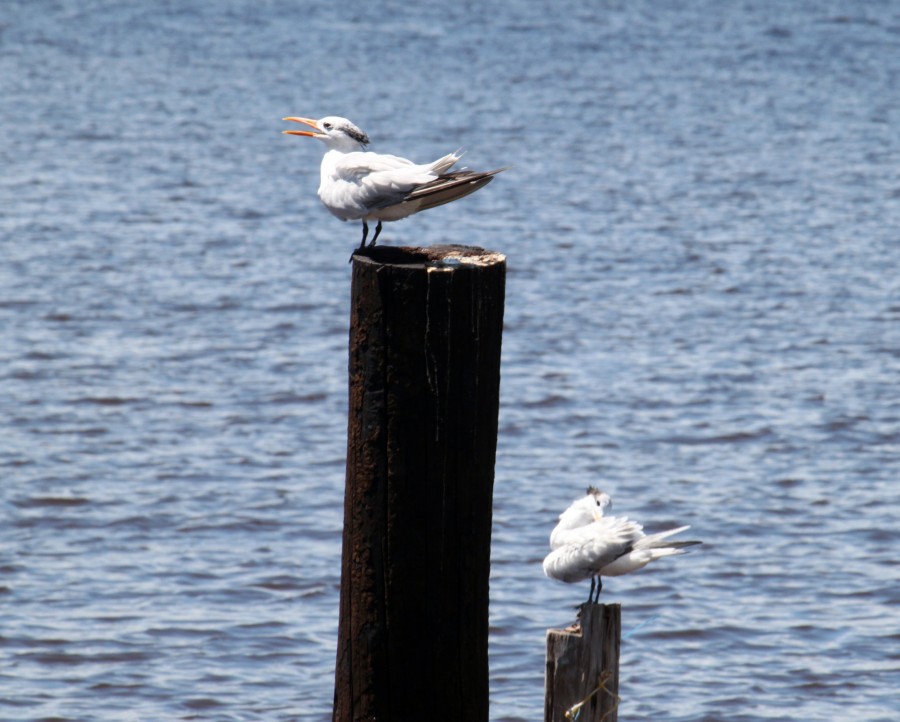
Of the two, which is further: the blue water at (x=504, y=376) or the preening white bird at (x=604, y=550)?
the blue water at (x=504, y=376)

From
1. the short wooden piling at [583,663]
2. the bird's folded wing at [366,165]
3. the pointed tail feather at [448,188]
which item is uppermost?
the bird's folded wing at [366,165]

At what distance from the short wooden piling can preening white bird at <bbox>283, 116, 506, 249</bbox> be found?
4.20 feet

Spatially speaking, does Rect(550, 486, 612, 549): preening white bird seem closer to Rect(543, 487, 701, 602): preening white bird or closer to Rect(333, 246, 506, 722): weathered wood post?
Rect(543, 487, 701, 602): preening white bird

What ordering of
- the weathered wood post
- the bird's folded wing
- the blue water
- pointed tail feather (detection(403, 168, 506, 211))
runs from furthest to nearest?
the blue water → the bird's folded wing → pointed tail feather (detection(403, 168, 506, 211)) → the weathered wood post

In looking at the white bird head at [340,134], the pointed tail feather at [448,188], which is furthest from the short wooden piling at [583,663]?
the white bird head at [340,134]

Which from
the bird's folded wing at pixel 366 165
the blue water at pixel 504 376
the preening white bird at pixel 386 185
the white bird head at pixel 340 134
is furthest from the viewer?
the blue water at pixel 504 376

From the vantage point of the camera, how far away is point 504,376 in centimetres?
1205

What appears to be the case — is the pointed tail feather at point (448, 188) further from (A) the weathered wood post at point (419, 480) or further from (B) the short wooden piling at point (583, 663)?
(B) the short wooden piling at point (583, 663)

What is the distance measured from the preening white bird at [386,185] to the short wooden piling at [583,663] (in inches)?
50.4

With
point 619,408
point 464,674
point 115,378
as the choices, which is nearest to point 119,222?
point 115,378

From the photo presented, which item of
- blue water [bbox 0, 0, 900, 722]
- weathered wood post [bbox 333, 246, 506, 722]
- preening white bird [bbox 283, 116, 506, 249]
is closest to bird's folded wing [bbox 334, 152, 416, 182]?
preening white bird [bbox 283, 116, 506, 249]

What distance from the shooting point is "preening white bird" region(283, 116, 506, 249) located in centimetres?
461

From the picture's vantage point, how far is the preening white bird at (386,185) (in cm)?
461

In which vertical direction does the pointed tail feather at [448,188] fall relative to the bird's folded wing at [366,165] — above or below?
below
